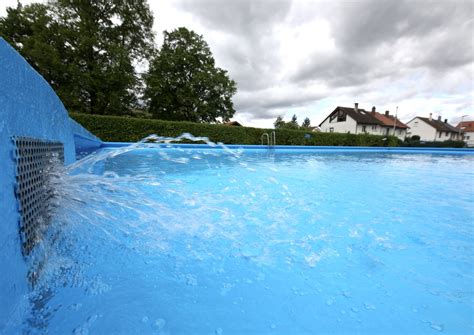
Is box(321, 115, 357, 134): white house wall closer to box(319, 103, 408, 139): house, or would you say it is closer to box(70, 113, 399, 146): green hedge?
box(319, 103, 408, 139): house

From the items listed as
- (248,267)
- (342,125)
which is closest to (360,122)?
(342,125)

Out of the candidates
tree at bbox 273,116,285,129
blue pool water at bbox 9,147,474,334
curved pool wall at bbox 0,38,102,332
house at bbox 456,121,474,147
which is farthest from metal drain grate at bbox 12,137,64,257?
house at bbox 456,121,474,147

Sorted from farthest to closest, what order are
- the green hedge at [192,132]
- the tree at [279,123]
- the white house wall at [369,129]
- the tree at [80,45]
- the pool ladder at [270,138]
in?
the tree at [279,123]
the white house wall at [369,129]
the pool ladder at [270,138]
the tree at [80,45]
the green hedge at [192,132]

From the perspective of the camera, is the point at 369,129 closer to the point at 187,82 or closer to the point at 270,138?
the point at 270,138

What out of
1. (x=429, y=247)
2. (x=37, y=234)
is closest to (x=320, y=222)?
(x=429, y=247)

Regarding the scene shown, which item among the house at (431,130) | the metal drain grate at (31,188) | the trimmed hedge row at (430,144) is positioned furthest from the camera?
the house at (431,130)

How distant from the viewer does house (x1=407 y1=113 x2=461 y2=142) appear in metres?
46.5

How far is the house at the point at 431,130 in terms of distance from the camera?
46.5m

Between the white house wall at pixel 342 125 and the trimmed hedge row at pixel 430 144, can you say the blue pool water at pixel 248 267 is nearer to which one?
the trimmed hedge row at pixel 430 144

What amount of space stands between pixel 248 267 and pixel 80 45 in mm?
21212

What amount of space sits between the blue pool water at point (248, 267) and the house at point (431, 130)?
58702 millimetres

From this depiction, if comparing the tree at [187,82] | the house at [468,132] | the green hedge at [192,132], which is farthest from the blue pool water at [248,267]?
the house at [468,132]

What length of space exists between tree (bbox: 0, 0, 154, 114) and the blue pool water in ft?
57.1

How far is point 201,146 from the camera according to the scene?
13.8 metres
